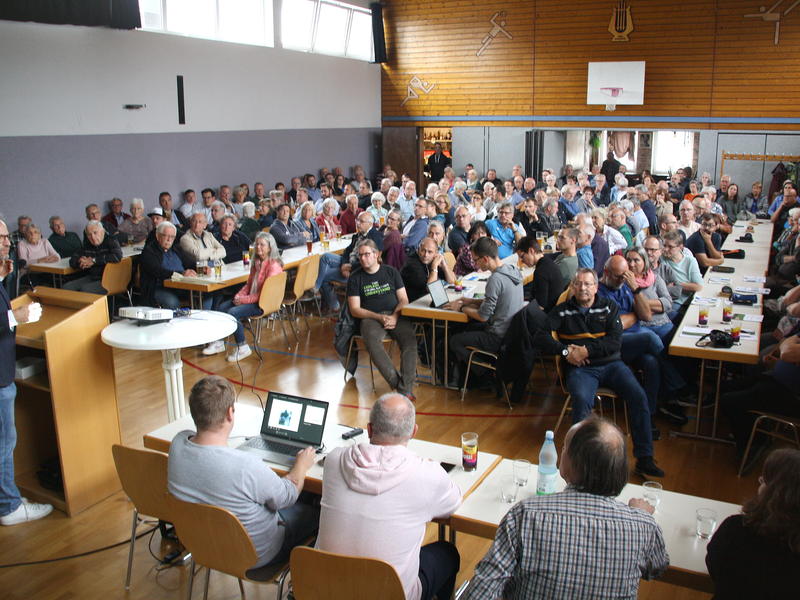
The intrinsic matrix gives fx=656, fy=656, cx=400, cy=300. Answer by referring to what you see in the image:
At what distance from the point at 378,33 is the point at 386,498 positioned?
1601 centimetres

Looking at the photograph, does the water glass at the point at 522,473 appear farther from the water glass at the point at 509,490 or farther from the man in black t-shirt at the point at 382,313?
the man in black t-shirt at the point at 382,313

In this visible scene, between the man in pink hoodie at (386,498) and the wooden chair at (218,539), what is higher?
the man in pink hoodie at (386,498)

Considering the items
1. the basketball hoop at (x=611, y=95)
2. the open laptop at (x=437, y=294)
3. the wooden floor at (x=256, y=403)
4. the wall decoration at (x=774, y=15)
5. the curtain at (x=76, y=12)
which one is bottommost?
the wooden floor at (x=256, y=403)

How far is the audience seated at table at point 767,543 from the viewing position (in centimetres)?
196

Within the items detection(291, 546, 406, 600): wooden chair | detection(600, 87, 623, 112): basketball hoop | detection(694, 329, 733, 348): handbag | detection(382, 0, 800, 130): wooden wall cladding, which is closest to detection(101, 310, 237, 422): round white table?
detection(291, 546, 406, 600): wooden chair

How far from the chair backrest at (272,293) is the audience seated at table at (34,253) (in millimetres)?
3336

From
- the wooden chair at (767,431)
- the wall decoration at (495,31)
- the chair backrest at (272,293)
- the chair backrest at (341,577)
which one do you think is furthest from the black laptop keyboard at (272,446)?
the wall decoration at (495,31)

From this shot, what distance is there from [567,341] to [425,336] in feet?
5.84

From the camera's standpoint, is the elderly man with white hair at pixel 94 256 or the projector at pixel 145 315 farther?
the elderly man with white hair at pixel 94 256

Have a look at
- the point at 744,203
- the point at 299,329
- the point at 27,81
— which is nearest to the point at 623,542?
the point at 299,329

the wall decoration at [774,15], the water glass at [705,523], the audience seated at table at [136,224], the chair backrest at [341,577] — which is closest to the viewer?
the chair backrest at [341,577]

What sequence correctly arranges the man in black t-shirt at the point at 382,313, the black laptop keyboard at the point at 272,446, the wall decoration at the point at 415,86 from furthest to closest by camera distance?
1. the wall decoration at the point at 415,86
2. the man in black t-shirt at the point at 382,313
3. the black laptop keyboard at the point at 272,446

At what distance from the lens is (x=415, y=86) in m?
16.9

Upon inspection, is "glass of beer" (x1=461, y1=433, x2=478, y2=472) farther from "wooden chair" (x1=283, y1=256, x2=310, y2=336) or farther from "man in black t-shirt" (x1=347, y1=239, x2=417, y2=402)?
"wooden chair" (x1=283, y1=256, x2=310, y2=336)
